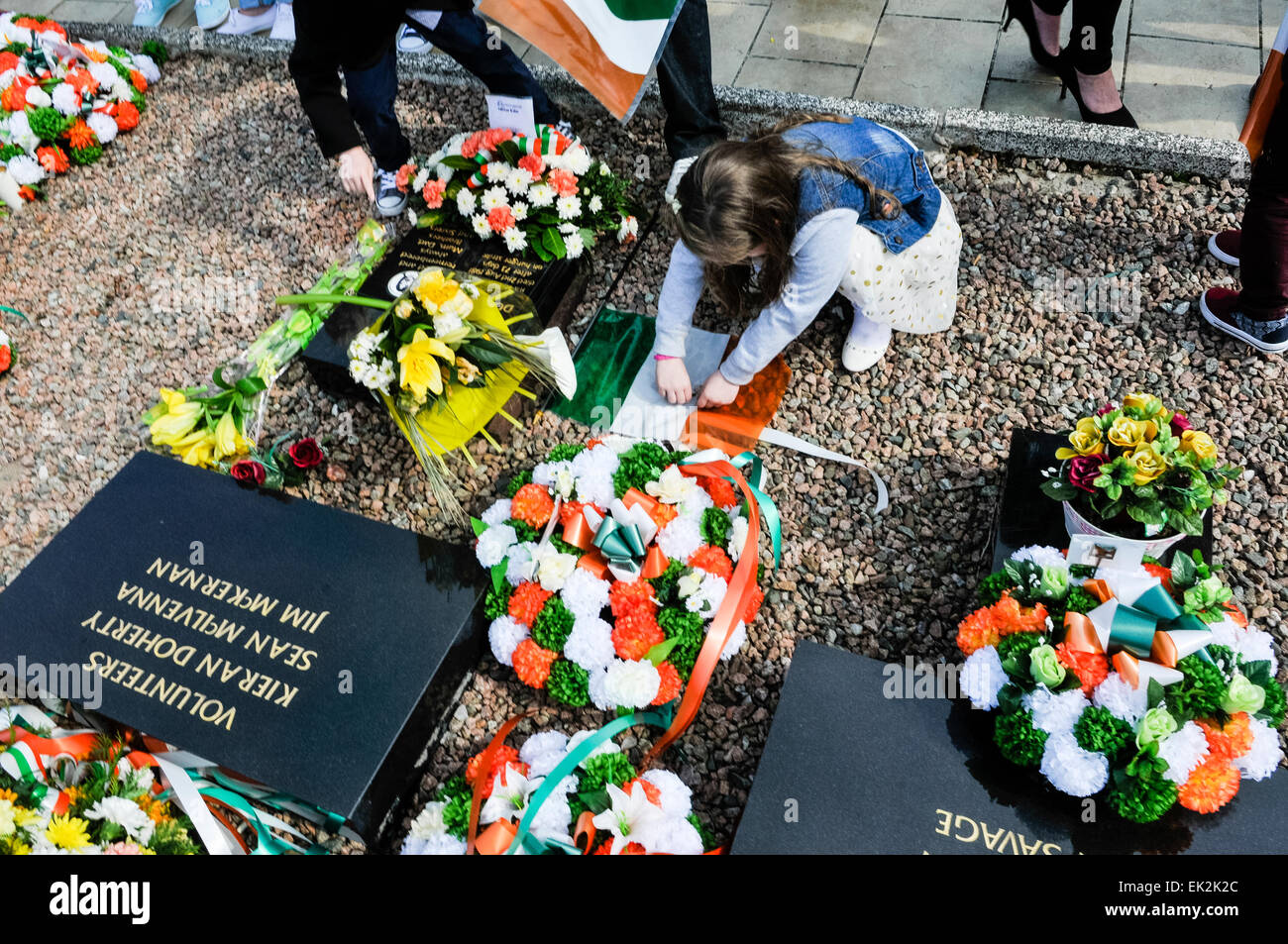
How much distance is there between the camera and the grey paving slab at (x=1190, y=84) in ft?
11.6

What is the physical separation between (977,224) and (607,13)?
169 cm

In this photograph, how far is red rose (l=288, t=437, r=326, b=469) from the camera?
2.84 metres

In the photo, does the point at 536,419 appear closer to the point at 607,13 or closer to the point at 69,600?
the point at 607,13

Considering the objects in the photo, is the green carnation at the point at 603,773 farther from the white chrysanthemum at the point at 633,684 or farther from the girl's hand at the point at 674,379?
the girl's hand at the point at 674,379

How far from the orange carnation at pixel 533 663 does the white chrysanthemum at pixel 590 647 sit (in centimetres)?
6

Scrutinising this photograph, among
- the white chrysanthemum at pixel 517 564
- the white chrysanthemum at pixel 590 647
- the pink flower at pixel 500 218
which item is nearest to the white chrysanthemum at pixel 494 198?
the pink flower at pixel 500 218

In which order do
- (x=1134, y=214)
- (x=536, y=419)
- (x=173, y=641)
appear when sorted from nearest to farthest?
(x=173, y=641) → (x=536, y=419) → (x=1134, y=214)

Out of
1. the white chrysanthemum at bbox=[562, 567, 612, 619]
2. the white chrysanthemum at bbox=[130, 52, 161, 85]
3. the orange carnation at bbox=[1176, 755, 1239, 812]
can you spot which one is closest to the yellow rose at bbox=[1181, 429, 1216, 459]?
the orange carnation at bbox=[1176, 755, 1239, 812]

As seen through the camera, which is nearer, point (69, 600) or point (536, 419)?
point (69, 600)

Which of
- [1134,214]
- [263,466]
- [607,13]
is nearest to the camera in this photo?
[607,13]

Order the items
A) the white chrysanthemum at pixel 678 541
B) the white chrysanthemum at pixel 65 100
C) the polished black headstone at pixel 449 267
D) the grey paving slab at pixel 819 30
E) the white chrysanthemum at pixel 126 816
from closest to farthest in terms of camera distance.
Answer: the white chrysanthemum at pixel 126 816, the white chrysanthemum at pixel 678 541, the polished black headstone at pixel 449 267, the grey paving slab at pixel 819 30, the white chrysanthemum at pixel 65 100

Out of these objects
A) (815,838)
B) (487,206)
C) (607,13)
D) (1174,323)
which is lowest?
(815,838)

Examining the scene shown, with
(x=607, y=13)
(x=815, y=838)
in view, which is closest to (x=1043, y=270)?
(x=607, y=13)
